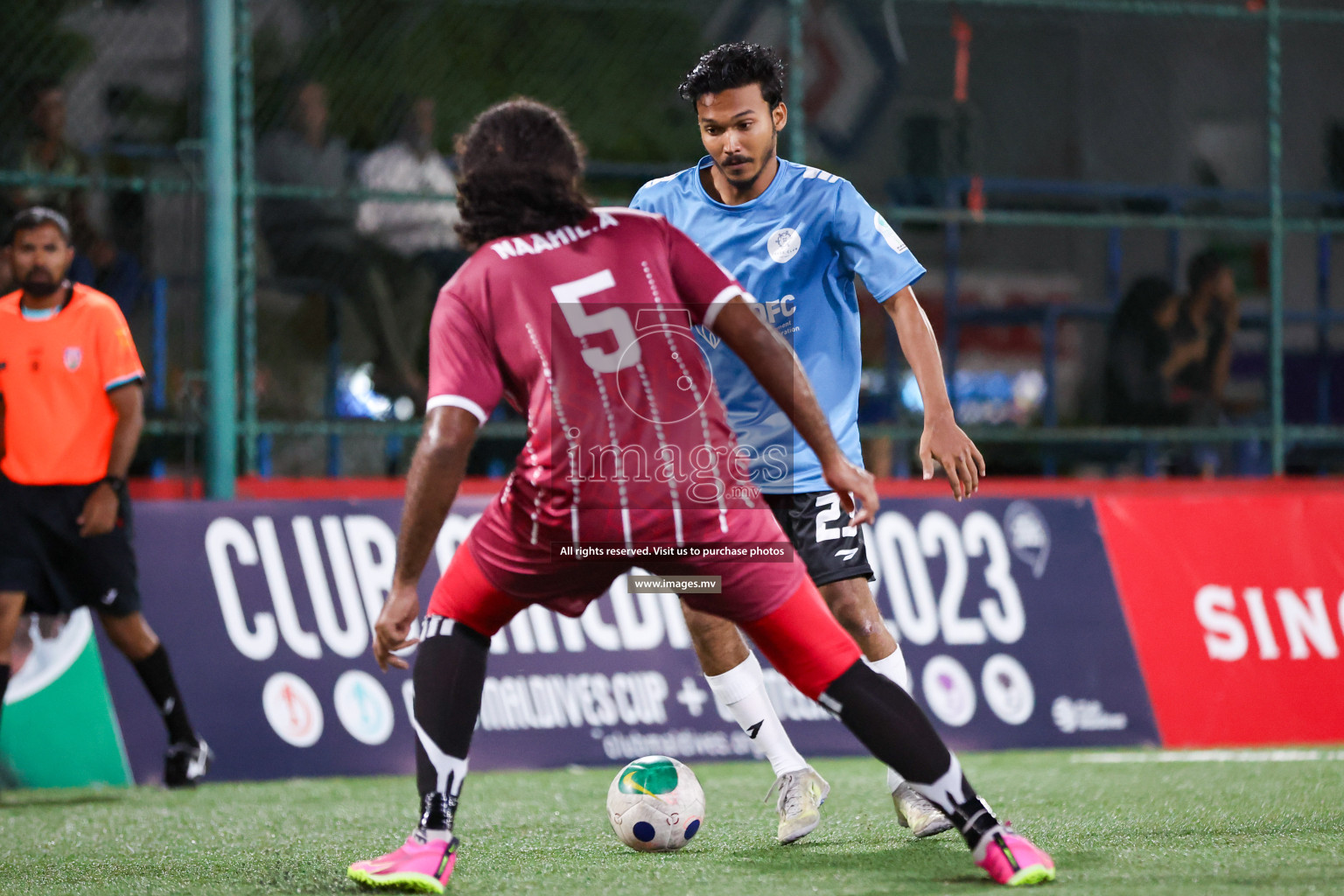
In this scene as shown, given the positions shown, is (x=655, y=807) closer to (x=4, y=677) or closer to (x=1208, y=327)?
(x=4, y=677)

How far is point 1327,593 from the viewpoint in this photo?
26.3 feet

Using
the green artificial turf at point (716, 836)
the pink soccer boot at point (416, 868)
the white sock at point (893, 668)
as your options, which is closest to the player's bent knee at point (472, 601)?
the pink soccer boot at point (416, 868)

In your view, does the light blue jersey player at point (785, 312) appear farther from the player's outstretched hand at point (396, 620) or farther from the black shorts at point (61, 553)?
the black shorts at point (61, 553)

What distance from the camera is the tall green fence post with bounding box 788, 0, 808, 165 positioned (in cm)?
881

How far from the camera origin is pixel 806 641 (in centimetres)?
369

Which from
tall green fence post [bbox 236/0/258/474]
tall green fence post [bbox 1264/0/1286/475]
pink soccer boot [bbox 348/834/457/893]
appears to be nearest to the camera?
pink soccer boot [bbox 348/834/457/893]

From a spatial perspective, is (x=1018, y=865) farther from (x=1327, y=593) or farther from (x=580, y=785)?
(x=1327, y=593)

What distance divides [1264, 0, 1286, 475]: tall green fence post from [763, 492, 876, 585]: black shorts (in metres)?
5.54

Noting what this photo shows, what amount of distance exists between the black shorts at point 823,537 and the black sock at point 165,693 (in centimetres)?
322

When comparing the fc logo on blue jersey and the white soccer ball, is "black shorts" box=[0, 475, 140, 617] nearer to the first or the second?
the white soccer ball

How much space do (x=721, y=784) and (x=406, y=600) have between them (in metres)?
3.11

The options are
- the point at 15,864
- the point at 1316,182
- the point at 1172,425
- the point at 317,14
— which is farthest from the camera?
the point at 1316,182

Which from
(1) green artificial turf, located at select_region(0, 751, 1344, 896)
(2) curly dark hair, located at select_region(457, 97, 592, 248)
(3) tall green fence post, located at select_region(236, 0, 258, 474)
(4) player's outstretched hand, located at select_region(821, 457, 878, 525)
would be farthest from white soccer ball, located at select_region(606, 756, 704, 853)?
(3) tall green fence post, located at select_region(236, 0, 258, 474)

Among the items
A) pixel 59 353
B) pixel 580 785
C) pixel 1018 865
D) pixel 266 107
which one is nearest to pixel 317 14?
pixel 266 107
